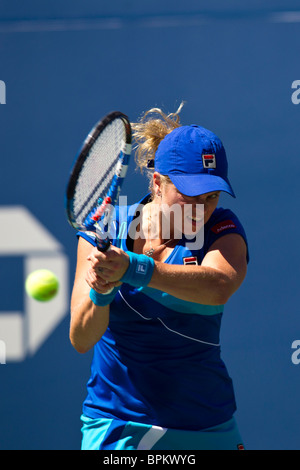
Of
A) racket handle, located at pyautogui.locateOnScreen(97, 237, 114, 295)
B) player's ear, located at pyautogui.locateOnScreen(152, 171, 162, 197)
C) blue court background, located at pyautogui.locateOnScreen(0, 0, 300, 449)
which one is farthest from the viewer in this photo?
blue court background, located at pyautogui.locateOnScreen(0, 0, 300, 449)

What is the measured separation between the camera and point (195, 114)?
10.4 ft

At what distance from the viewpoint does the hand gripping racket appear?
166 centimetres

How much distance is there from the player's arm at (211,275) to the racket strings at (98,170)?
248 millimetres

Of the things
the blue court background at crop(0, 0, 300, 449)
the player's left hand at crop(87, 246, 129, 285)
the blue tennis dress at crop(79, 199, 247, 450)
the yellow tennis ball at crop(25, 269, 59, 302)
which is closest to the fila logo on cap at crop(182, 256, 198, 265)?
the blue tennis dress at crop(79, 199, 247, 450)

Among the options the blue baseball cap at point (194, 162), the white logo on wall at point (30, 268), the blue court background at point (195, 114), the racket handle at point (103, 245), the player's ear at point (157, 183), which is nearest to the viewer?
the racket handle at point (103, 245)

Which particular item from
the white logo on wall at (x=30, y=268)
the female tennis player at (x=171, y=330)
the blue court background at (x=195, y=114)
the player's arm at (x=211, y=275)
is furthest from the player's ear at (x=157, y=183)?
the white logo on wall at (x=30, y=268)

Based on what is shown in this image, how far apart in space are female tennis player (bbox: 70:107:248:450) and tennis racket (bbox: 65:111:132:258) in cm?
14

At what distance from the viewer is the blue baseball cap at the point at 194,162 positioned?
6.08ft

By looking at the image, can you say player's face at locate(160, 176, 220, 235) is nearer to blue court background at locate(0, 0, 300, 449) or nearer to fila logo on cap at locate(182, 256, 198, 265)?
fila logo on cap at locate(182, 256, 198, 265)

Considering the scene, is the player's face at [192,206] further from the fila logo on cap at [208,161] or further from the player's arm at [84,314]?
the player's arm at [84,314]

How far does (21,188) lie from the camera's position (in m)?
3.27

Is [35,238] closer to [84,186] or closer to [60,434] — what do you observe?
[60,434]

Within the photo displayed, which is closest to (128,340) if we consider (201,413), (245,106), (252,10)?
(201,413)

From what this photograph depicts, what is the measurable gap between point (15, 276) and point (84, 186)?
165 centimetres
